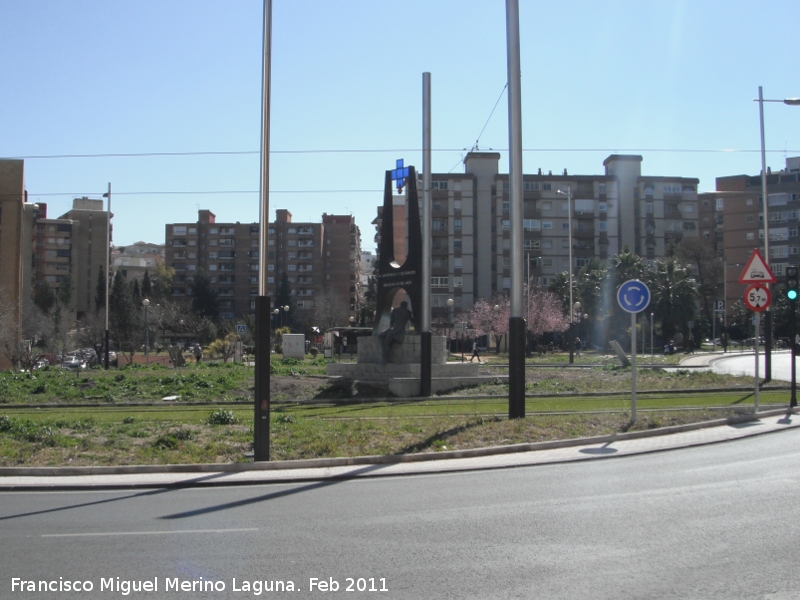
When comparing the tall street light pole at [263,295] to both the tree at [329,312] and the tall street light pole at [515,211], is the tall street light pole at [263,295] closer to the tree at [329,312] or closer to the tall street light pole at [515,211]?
the tall street light pole at [515,211]

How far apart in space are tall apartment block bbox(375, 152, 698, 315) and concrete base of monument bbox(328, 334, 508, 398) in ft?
200

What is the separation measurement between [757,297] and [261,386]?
13.4 m

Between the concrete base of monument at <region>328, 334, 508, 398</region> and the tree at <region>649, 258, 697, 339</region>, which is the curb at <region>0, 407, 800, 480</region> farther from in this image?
the tree at <region>649, 258, 697, 339</region>

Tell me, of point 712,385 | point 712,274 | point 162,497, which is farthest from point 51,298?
point 162,497

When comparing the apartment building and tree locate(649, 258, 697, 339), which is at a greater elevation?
the apartment building

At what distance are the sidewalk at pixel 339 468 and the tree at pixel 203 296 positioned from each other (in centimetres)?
10136

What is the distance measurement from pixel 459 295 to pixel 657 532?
85.6 m

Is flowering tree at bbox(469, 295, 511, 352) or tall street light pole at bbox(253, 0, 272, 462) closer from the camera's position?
tall street light pole at bbox(253, 0, 272, 462)

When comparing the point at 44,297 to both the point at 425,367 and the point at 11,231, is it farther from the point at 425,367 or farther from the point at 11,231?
the point at 425,367

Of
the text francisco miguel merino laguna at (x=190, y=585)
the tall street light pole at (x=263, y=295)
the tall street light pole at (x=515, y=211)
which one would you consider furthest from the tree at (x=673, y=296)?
the text francisco miguel merino laguna at (x=190, y=585)

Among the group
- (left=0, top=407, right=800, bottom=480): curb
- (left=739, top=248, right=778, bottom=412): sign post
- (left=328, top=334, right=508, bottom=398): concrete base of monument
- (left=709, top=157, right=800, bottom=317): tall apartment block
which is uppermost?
(left=709, top=157, right=800, bottom=317): tall apartment block

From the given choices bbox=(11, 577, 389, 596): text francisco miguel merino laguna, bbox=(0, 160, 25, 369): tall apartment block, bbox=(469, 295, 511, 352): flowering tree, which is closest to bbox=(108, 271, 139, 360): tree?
bbox=(0, 160, 25, 369): tall apartment block

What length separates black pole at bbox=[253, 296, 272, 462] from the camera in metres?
13.1

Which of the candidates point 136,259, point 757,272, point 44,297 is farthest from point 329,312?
point 757,272
